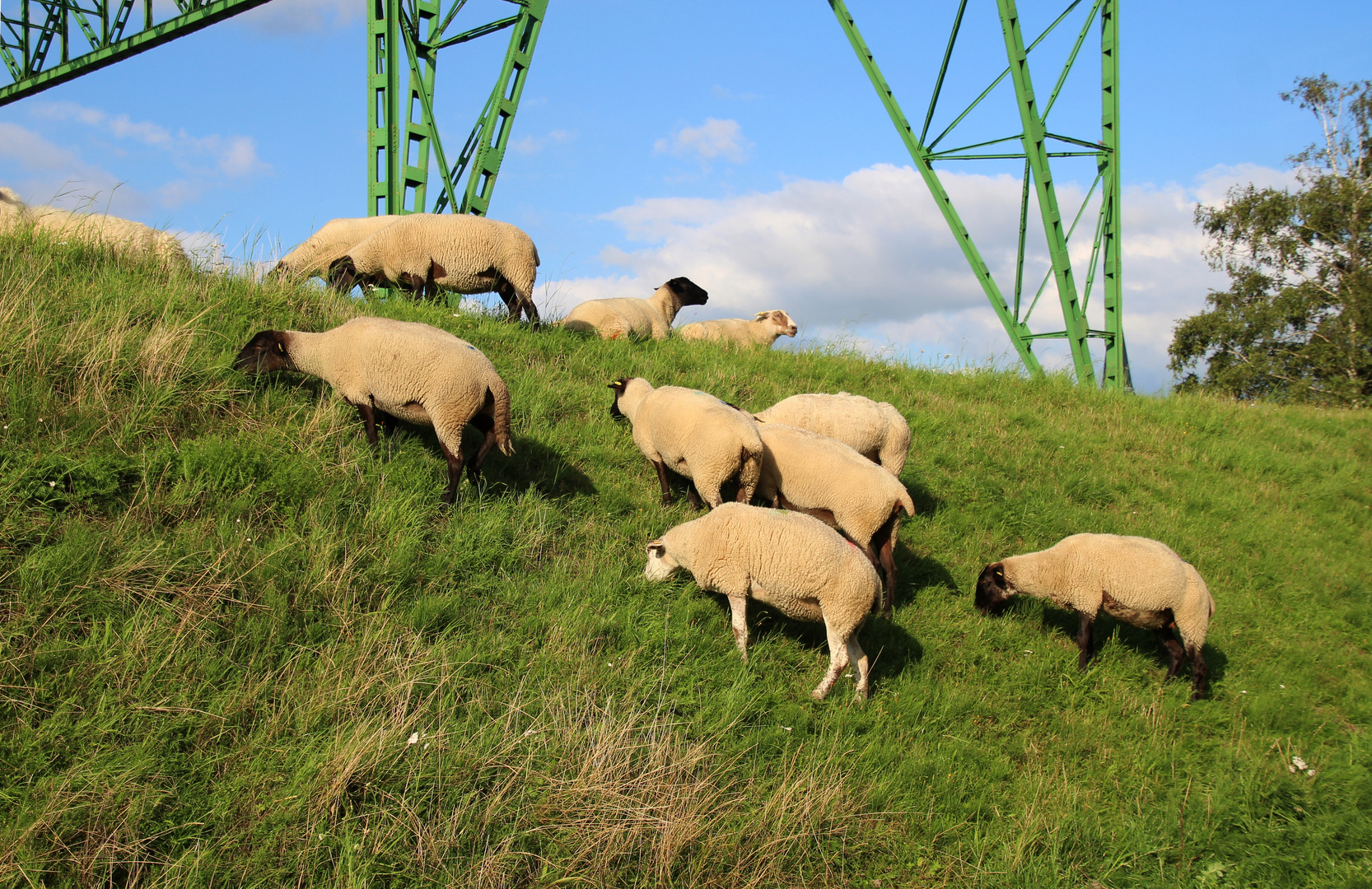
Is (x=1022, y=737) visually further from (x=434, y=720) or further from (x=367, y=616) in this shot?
(x=367, y=616)

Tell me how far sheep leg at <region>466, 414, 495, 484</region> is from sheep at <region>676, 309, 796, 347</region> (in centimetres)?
634

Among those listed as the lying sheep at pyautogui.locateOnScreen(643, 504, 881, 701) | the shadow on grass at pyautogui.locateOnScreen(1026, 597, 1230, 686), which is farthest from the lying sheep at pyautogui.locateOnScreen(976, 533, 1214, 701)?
the lying sheep at pyautogui.locateOnScreen(643, 504, 881, 701)

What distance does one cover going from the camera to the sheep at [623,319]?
10945 mm

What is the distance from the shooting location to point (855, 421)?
7723 millimetres

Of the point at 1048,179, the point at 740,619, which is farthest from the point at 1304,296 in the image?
the point at 740,619

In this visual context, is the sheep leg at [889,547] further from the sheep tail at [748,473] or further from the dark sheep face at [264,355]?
the dark sheep face at [264,355]

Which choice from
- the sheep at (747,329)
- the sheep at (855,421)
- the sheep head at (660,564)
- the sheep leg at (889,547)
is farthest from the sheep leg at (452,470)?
the sheep at (747,329)

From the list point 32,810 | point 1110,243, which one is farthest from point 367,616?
point 1110,243

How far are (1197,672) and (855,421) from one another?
3.36m

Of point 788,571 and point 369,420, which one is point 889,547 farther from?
point 369,420

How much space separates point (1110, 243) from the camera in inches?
683

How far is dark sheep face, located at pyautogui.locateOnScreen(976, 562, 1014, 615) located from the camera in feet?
22.1

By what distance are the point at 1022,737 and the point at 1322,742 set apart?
107 inches

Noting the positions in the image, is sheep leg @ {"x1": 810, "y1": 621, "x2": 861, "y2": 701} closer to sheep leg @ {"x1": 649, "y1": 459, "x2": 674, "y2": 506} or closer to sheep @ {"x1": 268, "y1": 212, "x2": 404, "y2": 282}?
sheep leg @ {"x1": 649, "y1": 459, "x2": 674, "y2": 506}
